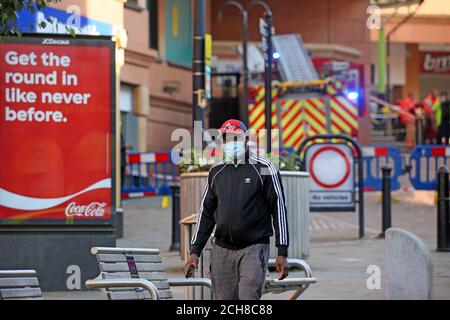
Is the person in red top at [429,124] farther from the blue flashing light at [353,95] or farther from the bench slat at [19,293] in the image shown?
the bench slat at [19,293]

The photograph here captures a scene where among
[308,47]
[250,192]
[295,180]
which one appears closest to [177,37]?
[308,47]

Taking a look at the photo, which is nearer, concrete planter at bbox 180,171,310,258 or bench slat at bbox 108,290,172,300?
bench slat at bbox 108,290,172,300

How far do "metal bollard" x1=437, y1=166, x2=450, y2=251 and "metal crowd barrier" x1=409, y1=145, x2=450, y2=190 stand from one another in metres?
10.6

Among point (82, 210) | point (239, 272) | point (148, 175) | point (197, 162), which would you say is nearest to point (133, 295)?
point (239, 272)

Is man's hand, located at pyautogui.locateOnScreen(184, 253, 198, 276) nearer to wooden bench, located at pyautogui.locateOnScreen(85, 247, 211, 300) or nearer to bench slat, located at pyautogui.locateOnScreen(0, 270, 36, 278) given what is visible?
wooden bench, located at pyautogui.locateOnScreen(85, 247, 211, 300)

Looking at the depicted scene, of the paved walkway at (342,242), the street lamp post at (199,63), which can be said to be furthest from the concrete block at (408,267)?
the street lamp post at (199,63)

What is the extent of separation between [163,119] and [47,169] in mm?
18530

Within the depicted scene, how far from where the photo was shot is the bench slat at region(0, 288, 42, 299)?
25.8 feet

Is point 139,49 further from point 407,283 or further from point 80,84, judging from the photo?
point 407,283

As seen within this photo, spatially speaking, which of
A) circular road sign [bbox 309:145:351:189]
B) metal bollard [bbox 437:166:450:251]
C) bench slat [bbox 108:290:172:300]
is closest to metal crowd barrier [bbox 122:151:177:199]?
circular road sign [bbox 309:145:351:189]

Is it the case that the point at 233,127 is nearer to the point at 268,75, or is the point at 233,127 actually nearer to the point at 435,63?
the point at 268,75

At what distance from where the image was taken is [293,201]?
14.5 metres

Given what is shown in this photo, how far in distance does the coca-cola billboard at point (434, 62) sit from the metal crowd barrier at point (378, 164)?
31.3 meters

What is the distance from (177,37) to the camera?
32.0 m
